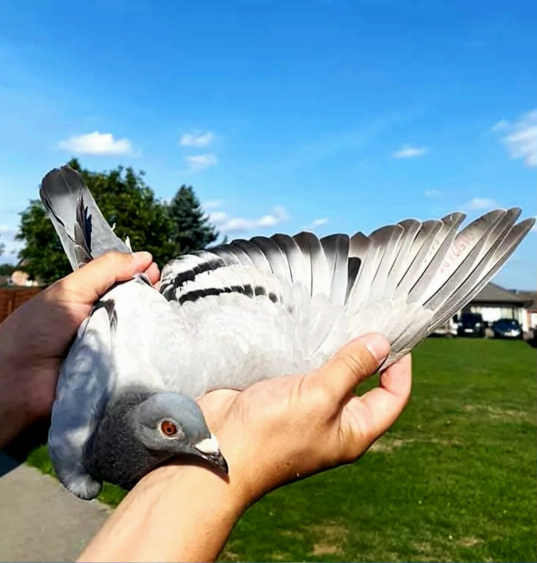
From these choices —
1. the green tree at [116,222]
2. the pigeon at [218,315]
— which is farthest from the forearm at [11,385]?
the green tree at [116,222]

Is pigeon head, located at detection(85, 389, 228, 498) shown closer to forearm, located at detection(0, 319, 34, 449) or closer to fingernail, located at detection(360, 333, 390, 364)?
forearm, located at detection(0, 319, 34, 449)

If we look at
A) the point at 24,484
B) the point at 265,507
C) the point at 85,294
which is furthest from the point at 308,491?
the point at 85,294

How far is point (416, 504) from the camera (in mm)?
7324

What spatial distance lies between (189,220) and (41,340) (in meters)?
44.0

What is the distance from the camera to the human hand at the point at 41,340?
2836mm

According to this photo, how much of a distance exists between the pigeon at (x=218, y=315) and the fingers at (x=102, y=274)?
0.15ft

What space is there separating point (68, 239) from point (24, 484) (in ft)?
9.83

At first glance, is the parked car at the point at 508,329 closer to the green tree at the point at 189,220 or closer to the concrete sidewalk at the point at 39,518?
the green tree at the point at 189,220

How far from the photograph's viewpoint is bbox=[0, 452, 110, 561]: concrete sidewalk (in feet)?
14.8

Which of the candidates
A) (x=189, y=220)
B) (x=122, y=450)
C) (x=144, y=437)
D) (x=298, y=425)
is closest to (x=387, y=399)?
(x=298, y=425)

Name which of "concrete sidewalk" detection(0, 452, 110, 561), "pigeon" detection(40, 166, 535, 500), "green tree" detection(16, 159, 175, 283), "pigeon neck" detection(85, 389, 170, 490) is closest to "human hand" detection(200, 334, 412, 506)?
"pigeon" detection(40, 166, 535, 500)

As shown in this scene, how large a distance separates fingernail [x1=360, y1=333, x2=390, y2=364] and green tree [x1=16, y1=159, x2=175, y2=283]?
2602 cm

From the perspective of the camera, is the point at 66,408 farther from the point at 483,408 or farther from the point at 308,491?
the point at 483,408

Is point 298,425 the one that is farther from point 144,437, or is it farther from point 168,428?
point 144,437
